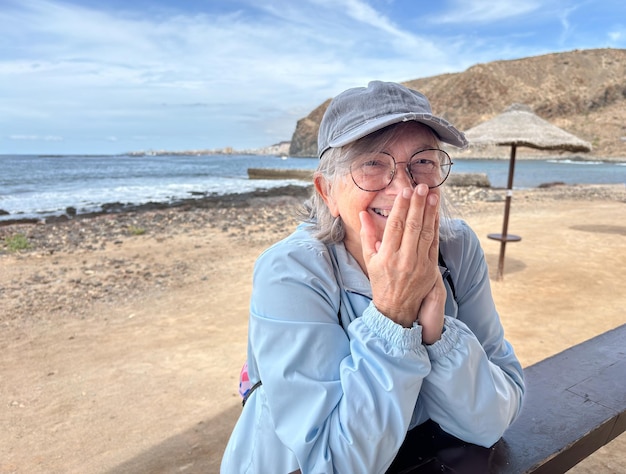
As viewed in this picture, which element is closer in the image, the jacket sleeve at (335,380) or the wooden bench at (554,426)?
the jacket sleeve at (335,380)

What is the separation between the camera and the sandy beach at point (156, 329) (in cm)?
293

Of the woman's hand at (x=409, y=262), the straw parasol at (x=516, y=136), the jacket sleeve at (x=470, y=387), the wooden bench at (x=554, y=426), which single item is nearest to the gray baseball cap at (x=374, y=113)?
the woman's hand at (x=409, y=262)

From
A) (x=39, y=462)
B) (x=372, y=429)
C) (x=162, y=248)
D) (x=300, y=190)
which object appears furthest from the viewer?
(x=300, y=190)

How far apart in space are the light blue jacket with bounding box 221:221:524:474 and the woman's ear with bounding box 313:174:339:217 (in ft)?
0.50

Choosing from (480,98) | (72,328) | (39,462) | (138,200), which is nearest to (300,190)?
(138,200)

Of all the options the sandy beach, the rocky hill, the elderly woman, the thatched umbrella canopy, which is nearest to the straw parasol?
the thatched umbrella canopy

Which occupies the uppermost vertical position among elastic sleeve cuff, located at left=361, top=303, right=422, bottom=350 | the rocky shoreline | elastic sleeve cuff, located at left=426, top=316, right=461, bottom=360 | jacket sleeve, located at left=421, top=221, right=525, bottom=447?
elastic sleeve cuff, located at left=361, top=303, right=422, bottom=350

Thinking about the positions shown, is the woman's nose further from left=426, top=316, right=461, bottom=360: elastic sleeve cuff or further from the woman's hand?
left=426, top=316, right=461, bottom=360: elastic sleeve cuff

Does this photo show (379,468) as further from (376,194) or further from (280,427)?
(376,194)

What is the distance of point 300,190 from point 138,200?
762 cm

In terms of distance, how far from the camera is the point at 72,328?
493 cm

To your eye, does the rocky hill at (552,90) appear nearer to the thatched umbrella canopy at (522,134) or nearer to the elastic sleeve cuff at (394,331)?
the thatched umbrella canopy at (522,134)

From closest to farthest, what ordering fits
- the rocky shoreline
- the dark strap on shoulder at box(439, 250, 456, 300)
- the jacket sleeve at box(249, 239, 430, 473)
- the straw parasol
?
the jacket sleeve at box(249, 239, 430, 473)
the dark strap on shoulder at box(439, 250, 456, 300)
the rocky shoreline
the straw parasol

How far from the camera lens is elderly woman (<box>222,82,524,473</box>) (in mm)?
943
